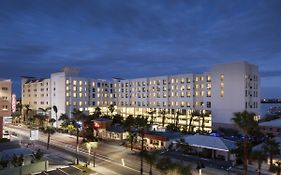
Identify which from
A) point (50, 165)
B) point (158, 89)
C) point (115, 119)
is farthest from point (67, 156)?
point (158, 89)

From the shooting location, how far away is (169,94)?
130375mm

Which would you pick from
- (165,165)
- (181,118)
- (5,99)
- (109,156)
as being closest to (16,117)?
(5,99)

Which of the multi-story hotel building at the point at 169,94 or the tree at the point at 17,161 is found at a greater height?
the multi-story hotel building at the point at 169,94

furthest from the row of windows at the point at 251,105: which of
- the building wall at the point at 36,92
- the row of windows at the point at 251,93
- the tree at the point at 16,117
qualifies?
the tree at the point at 16,117

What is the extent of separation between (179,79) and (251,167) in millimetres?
75604

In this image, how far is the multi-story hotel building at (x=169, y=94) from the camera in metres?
104

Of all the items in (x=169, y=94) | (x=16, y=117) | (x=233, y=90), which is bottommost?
(x=16, y=117)

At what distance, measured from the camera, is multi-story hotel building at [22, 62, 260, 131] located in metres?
104

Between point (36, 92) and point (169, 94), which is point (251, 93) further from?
point (36, 92)

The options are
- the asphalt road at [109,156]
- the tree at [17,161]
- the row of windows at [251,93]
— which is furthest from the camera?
the row of windows at [251,93]

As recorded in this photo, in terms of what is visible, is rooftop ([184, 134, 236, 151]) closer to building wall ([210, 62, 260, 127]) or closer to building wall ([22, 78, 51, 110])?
building wall ([210, 62, 260, 127])

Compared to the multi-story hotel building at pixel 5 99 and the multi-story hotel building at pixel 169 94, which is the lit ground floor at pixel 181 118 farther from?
the multi-story hotel building at pixel 5 99

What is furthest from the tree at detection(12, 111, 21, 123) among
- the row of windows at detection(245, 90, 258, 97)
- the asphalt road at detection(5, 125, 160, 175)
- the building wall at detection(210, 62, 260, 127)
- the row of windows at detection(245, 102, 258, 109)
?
the row of windows at detection(245, 90, 258, 97)

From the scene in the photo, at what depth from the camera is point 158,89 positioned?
5295 inches
